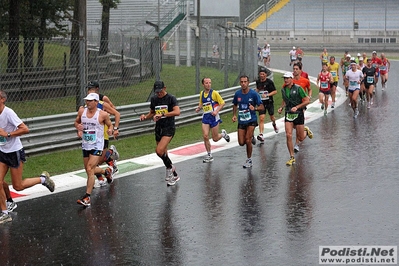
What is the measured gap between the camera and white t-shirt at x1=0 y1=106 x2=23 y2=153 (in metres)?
9.96

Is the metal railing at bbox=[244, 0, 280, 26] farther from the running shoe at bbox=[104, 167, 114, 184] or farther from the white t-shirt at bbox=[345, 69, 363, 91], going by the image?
the running shoe at bbox=[104, 167, 114, 184]

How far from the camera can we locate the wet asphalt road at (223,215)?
27.1 ft

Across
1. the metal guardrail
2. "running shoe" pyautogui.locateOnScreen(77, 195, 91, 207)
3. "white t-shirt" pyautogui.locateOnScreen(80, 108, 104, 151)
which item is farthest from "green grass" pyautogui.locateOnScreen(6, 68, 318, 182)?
"running shoe" pyautogui.locateOnScreen(77, 195, 91, 207)

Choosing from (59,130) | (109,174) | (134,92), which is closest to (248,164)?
(109,174)

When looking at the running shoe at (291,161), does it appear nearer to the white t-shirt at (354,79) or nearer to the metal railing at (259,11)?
the white t-shirt at (354,79)

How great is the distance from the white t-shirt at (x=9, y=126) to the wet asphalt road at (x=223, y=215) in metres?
1.00

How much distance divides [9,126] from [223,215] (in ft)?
10.5

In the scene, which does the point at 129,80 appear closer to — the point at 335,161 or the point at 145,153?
the point at 145,153

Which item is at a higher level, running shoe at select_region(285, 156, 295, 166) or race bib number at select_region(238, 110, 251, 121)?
race bib number at select_region(238, 110, 251, 121)

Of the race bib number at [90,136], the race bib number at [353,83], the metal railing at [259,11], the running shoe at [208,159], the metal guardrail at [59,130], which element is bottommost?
the running shoe at [208,159]

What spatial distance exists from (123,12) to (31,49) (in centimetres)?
2633

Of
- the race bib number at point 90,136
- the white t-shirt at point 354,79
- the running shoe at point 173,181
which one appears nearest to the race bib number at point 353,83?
the white t-shirt at point 354,79

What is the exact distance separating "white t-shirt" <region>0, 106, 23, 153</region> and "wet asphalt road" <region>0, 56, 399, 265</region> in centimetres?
100

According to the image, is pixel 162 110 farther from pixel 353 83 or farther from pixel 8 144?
pixel 353 83
